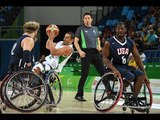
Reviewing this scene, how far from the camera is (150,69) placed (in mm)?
11312

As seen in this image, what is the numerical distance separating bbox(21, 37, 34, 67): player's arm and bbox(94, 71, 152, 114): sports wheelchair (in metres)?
1.11

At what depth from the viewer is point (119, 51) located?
6.28 m

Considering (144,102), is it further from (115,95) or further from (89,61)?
(89,61)

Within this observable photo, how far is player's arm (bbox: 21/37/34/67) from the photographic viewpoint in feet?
19.6

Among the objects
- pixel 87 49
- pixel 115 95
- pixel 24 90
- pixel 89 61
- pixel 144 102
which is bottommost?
pixel 144 102

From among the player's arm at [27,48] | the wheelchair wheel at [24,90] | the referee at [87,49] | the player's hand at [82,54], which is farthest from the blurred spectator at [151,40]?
the wheelchair wheel at [24,90]

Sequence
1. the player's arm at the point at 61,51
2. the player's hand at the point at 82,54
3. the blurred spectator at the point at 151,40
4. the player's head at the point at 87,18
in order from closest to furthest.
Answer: the player's arm at the point at 61,51, the player's hand at the point at 82,54, the player's head at the point at 87,18, the blurred spectator at the point at 151,40

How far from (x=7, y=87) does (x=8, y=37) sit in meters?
13.0

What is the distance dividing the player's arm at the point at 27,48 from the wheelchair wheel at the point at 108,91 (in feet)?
3.66

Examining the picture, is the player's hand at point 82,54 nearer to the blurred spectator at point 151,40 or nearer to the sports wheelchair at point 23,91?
the sports wheelchair at point 23,91

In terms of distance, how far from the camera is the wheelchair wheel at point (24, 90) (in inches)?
226

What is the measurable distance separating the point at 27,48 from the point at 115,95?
4.79 ft

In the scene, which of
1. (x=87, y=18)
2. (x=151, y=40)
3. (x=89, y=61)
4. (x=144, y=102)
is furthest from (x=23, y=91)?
(x=151, y=40)
